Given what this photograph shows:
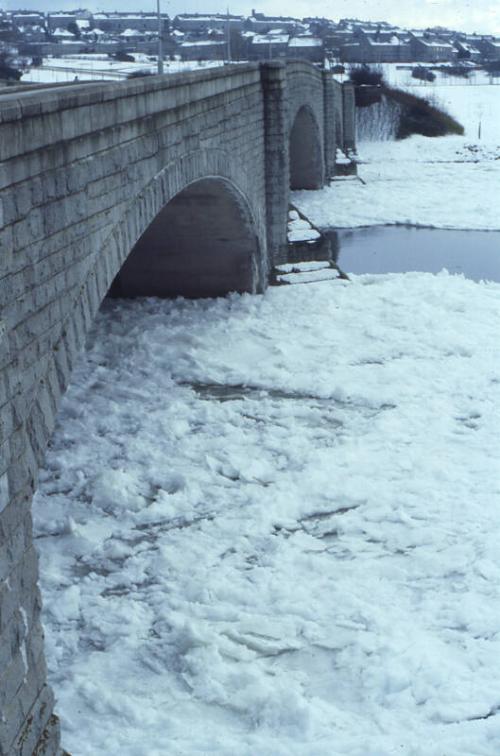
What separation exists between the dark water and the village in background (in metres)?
6.43

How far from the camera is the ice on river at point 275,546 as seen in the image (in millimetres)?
6980

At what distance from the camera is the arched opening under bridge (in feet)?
58.4

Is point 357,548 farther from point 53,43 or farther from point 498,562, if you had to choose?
point 53,43

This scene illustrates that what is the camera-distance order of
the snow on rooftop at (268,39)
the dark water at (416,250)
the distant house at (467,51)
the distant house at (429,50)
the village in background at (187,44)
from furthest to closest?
1. the distant house at (429,50)
2. the distant house at (467,51)
3. the snow on rooftop at (268,39)
4. the dark water at (416,250)
5. the village in background at (187,44)

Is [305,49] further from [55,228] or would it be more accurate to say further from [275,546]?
[55,228]

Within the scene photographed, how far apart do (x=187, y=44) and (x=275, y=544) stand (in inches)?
1278

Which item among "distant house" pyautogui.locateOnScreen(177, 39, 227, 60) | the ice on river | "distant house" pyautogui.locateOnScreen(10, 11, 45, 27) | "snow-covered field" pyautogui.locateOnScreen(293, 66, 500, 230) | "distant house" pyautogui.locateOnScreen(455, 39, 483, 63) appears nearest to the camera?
the ice on river

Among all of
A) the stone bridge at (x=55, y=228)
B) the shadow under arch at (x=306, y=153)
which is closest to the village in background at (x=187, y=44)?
the stone bridge at (x=55, y=228)

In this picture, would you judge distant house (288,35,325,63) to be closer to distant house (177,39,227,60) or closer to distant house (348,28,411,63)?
distant house (348,28,411,63)

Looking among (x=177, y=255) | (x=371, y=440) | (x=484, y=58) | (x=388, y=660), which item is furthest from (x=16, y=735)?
(x=484, y=58)

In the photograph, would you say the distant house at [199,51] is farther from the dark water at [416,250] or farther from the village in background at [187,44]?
the dark water at [416,250]

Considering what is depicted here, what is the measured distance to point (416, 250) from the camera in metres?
27.6

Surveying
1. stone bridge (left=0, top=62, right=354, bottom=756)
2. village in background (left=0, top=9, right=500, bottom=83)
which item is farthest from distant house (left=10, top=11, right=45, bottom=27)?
stone bridge (left=0, top=62, right=354, bottom=756)

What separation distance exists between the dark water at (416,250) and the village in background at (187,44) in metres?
6.43
